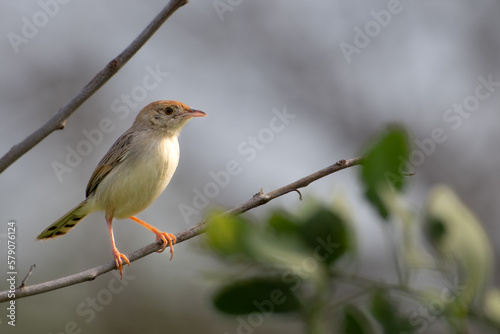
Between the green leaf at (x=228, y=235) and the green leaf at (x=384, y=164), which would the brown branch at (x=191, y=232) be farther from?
the green leaf at (x=228, y=235)

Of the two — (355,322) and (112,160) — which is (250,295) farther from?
(112,160)

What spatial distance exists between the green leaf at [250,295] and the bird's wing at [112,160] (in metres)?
4.32

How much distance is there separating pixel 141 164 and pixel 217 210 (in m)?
4.12

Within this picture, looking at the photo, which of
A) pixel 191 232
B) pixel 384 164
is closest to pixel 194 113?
pixel 191 232

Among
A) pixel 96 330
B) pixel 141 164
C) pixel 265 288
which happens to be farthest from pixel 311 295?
pixel 96 330

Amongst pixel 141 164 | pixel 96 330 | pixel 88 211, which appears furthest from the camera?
pixel 96 330

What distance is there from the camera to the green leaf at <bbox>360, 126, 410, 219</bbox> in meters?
0.89

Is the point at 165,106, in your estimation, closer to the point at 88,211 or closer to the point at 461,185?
the point at 88,211

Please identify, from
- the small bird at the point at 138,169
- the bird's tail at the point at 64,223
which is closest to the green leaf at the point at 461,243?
the small bird at the point at 138,169

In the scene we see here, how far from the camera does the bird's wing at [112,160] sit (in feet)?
16.8

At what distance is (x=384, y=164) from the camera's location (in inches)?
35.8

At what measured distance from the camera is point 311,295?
0.85 m

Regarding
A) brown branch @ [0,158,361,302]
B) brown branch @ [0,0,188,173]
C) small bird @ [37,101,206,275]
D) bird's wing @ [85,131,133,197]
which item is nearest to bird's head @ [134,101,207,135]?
small bird @ [37,101,206,275]

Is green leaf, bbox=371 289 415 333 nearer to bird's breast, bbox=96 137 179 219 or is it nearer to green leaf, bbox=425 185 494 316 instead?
green leaf, bbox=425 185 494 316
